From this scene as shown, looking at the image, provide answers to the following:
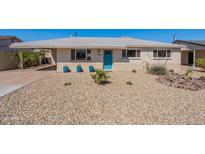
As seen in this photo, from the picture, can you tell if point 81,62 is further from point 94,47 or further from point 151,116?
point 151,116

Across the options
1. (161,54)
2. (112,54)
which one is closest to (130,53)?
(112,54)

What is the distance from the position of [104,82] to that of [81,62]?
7669mm

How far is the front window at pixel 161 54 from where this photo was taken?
18453 millimetres

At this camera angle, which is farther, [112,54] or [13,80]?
[112,54]

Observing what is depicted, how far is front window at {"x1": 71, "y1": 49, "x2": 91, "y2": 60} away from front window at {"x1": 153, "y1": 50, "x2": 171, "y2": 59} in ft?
23.7

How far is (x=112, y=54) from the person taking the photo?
700 inches

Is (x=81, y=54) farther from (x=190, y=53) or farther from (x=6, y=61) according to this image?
(x=190, y=53)

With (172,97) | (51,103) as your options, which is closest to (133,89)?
(172,97)

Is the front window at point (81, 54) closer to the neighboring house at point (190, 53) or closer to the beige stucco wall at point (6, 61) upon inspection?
the beige stucco wall at point (6, 61)

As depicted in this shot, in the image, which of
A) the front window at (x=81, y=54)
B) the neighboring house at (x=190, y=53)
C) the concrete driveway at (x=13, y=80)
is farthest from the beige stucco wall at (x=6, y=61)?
the neighboring house at (x=190, y=53)

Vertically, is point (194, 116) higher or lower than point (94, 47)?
lower

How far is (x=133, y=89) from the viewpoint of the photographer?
8820mm

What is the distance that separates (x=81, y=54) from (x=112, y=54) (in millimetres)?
3255
